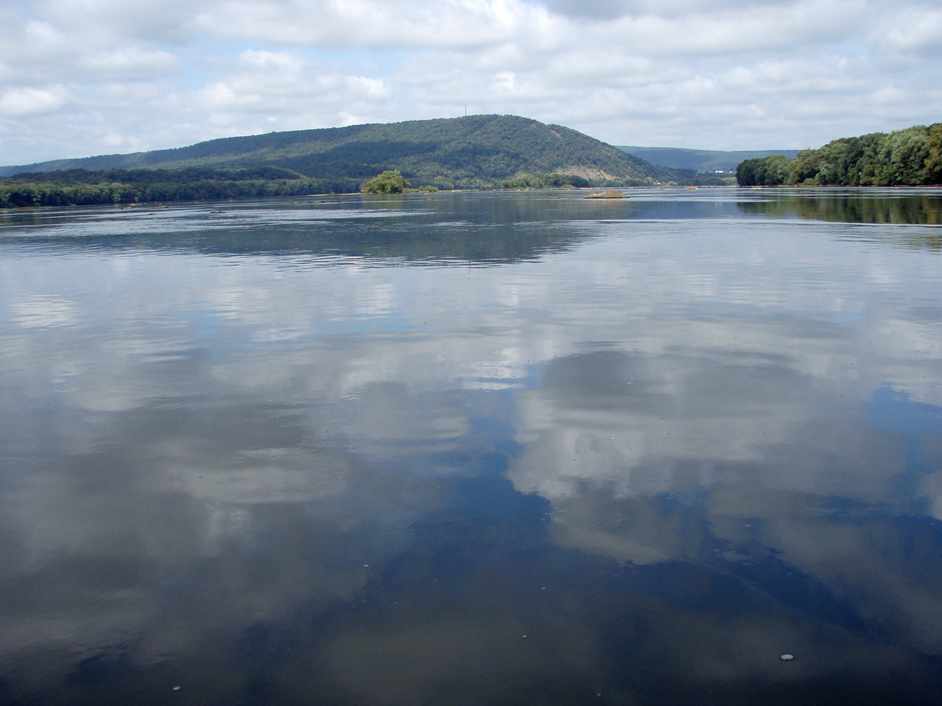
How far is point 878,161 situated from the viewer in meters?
148

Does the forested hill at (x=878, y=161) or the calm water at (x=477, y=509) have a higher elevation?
the forested hill at (x=878, y=161)

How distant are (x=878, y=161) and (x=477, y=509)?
160257mm

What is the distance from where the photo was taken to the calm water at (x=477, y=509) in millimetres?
7191

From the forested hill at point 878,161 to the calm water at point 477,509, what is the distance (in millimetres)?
129451

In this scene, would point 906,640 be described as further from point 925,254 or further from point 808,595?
point 925,254

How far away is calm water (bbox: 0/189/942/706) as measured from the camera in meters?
7.19

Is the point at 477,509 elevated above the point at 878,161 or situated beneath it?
situated beneath

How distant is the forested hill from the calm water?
129m

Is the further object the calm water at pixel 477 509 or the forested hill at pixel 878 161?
the forested hill at pixel 878 161

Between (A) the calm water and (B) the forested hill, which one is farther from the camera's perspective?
(B) the forested hill

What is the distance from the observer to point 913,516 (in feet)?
32.3

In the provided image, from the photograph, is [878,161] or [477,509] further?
[878,161]

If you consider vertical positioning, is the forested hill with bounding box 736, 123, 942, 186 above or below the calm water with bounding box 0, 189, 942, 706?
above

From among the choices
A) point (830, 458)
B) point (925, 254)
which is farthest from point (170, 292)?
point (925, 254)
